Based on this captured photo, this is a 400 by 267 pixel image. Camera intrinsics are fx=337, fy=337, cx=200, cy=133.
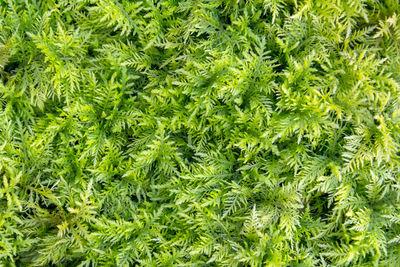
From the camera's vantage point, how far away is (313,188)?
170 centimetres

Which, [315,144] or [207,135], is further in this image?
[207,135]

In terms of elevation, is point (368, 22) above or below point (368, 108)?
above

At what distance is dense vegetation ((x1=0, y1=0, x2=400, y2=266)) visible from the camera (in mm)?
1692

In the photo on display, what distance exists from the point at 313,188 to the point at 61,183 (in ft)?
4.32

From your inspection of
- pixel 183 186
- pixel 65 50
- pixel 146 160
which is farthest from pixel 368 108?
pixel 65 50

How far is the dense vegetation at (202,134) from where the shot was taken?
1692 millimetres

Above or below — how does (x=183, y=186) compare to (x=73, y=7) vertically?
below

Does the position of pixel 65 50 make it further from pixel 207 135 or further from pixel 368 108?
pixel 368 108

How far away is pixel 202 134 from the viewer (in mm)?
1800

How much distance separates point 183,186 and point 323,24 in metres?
1.10

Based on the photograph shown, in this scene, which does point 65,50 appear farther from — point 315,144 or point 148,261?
point 315,144

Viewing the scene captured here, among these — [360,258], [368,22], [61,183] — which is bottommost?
[360,258]

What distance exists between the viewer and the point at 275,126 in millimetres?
1690

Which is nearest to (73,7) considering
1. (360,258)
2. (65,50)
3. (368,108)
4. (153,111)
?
(65,50)
